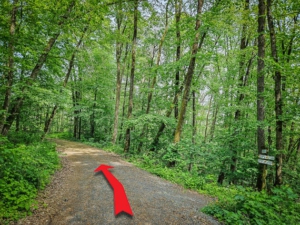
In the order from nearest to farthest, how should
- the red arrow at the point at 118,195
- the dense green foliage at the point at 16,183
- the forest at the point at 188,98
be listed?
Answer: the dense green foliage at the point at 16,183 → the red arrow at the point at 118,195 → the forest at the point at 188,98

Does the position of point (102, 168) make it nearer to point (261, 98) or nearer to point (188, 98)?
point (188, 98)

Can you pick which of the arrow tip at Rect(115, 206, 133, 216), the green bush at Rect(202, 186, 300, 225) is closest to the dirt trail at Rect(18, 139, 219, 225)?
the arrow tip at Rect(115, 206, 133, 216)

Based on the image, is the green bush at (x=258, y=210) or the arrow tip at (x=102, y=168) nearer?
the green bush at (x=258, y=210)

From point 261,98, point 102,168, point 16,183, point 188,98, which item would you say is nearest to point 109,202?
point 16,183

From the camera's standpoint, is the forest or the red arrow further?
the forest

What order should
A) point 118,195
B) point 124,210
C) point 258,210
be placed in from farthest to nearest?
point 118,195 → point 124,210 → point 258,210

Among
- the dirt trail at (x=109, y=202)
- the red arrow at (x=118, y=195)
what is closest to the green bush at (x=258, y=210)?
the dirt trail at (x=109, y=202)

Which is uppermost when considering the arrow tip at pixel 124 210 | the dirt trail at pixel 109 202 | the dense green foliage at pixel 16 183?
the dense green foliage at pixel 16 183

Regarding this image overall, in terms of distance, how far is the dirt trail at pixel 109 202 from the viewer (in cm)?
372

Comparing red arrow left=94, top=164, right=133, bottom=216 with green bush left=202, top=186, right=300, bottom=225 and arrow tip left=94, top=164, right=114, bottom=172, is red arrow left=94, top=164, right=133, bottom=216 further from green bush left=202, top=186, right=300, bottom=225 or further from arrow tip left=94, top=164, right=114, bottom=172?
green bush left=202, top=186, right=300, bottom=225

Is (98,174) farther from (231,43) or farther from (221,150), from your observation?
(231,43)

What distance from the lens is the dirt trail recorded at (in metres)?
3.72

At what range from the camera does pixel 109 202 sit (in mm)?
4395

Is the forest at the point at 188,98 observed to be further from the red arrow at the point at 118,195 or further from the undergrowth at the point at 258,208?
the red arrow at the point at 118,195
